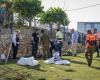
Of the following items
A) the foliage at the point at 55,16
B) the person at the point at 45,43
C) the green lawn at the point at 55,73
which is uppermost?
the foliage at the point at 55,16

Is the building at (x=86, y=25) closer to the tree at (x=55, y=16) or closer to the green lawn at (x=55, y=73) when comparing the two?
the tree at (x=55, y=16)

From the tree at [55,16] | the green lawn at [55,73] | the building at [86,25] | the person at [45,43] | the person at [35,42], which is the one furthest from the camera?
the tree at [55,16]

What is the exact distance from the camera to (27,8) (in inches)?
2076

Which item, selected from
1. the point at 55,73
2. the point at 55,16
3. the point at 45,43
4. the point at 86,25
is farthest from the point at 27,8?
the point at 55,73

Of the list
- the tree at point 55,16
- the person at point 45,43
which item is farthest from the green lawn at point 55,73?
the tree at point 55,16

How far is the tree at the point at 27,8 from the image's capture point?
5172 cm

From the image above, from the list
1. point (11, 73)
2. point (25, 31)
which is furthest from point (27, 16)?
point (11, 73)

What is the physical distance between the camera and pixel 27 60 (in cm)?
1716

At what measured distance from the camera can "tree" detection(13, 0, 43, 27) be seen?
51719 mm

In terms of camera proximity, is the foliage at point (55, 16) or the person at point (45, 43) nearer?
the person at point (45, 43)

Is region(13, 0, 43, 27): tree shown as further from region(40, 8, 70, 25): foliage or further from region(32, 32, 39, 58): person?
region(32, 32, 39, 58): person

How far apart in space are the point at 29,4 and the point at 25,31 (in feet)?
95.6

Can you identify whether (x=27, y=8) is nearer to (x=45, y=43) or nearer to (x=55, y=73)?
(x=45, y=43)

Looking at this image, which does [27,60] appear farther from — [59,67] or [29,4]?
[29,4]
